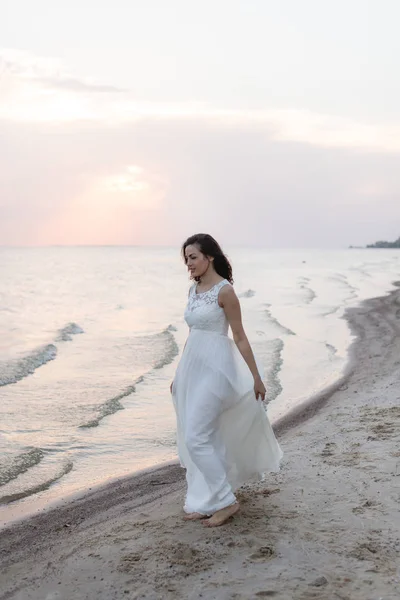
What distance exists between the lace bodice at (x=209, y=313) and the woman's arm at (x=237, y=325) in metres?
0.04

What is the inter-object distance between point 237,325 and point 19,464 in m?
4.50

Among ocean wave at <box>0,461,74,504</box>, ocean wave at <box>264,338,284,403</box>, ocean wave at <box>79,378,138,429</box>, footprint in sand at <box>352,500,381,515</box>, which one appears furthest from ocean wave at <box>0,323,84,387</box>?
footprint in sand at <box>352,500,381,515</box>

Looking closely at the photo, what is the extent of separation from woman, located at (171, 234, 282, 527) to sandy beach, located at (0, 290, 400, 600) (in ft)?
0.97

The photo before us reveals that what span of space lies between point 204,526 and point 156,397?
6840 millimetres

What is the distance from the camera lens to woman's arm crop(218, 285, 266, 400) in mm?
5004

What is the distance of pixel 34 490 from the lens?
7.33 m

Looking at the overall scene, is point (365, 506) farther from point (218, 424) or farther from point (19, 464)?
point (19, 464)

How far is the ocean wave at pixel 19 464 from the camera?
25.7 feet

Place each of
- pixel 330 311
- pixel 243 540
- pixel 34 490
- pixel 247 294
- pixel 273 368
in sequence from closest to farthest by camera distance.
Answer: pixel 243 540 → pixel 34 490 → pixel 273 368 → pixel 330 311 → pixel 247 294

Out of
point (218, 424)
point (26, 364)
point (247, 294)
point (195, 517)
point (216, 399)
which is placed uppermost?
point (216, 399)

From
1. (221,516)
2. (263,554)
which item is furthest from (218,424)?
(263,554)

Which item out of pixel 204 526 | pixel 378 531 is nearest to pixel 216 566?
pixel 204 526

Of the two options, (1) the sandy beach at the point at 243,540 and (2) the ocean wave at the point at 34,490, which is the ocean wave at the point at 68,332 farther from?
(1) the sandy beach at the point at 243,540

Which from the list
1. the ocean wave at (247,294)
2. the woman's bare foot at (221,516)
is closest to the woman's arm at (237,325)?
the woman's bare foot at (221,516)
